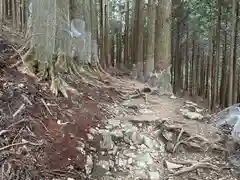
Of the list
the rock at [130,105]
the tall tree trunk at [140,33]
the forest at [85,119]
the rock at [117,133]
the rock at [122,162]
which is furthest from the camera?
the tall tree trunk at [140,33]

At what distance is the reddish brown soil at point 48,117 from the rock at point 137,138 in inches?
18.2

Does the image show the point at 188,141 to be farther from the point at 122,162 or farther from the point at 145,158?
the point at 122,162

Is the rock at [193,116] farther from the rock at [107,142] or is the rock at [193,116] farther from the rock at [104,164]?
the rock at [104,164]

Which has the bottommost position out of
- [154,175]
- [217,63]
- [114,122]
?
[154,175]

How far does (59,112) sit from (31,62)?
971 mm

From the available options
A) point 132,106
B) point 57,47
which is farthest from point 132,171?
point 57,47

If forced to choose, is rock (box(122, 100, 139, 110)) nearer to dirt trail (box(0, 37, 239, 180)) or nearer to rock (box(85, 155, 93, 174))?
dirt trail (box(0, 37, 239, 180))

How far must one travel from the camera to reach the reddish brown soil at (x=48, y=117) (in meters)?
2.61

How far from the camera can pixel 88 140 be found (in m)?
3.09

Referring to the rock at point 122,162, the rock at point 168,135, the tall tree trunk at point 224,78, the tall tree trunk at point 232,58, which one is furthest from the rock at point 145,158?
the tall tree trunk at point 224,78

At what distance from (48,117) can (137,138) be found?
3.56 ft

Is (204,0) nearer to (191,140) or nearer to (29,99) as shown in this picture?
(191,140)

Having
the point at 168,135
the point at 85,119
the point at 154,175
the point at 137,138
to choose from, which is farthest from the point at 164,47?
the point at 154,175

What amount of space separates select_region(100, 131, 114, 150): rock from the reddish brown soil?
90 mm
